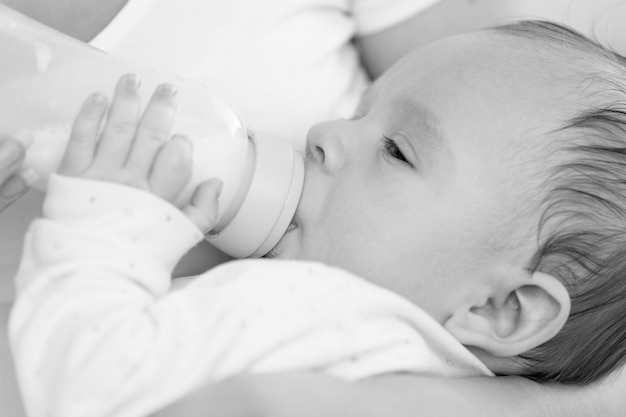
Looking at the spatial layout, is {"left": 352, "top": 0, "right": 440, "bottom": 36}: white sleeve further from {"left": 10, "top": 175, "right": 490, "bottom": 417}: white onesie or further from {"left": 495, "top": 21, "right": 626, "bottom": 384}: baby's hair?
{"left": 10, "top": 175, "right": 490, "bottom": 417}: white onesie

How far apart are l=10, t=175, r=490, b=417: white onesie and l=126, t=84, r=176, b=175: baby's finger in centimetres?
A: 4

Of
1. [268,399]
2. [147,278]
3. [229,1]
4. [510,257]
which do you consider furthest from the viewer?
[229,1]

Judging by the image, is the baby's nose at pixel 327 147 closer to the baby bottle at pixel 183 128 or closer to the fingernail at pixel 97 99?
the baby bottle at pixel 183 128

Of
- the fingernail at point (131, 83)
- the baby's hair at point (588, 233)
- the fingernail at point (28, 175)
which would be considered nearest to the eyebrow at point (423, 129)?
the baby's hair at point (588, 233)

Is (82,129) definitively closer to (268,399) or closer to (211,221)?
(211,221)

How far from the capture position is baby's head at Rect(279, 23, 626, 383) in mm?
1009

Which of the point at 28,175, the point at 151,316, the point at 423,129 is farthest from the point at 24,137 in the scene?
the point at 423,129

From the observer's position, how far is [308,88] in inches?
53.1

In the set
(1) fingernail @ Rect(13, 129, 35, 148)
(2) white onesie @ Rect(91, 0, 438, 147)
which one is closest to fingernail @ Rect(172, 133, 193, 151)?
(1) fingernail @ Rect(13, 129, 35, 148)

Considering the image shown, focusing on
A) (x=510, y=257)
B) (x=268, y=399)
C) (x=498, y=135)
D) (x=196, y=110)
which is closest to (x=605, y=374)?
(x=510, y=257)

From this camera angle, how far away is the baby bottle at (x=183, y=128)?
98 cm

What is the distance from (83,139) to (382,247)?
390mm

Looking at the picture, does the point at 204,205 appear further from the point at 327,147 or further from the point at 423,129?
the point at 423,129

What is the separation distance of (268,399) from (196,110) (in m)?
0.39
